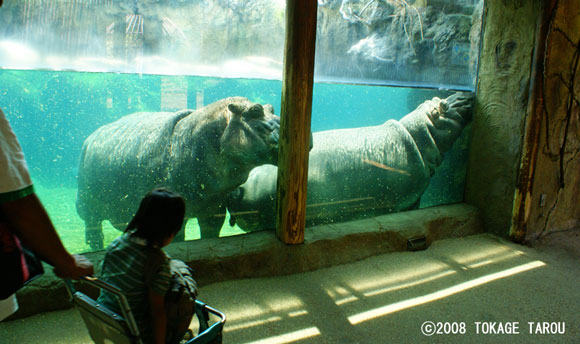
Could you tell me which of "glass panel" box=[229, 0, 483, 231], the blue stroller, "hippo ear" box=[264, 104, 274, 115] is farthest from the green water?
the blue stroller

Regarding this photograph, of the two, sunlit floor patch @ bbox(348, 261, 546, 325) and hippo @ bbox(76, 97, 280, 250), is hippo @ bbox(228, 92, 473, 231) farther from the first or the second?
sunlit floor patch @ bbox(348, 261, 546, 325)

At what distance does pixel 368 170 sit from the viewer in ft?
13.7

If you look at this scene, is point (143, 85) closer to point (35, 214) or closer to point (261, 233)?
point (261, 233)

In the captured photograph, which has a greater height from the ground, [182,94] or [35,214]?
[182,94]

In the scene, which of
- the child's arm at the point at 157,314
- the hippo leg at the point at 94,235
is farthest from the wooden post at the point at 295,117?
the child's arm at the point at 157,314

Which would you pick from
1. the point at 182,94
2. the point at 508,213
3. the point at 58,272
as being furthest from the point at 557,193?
the point at 58,272

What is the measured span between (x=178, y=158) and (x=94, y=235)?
0.89m

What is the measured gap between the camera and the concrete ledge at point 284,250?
2449 mm

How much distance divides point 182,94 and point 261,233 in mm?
1357

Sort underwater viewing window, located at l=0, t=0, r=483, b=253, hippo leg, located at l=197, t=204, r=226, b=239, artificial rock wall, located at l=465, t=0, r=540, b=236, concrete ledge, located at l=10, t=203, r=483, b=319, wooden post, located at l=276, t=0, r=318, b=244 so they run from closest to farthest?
1. concrete ledge, located at l=10, t=203, r=483, b=319
2. underwater viewing window, located at l=0, t=0, r=483, b=253
3. wooden post, located at l=276, t=0, r=318, b=244
4. hippo leg, located at l=197, t=204, r=226, b=239
5. artificial rock wall, located at l=465, t=0, r=540, b=236

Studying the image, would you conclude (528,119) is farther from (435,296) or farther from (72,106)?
(72,106)

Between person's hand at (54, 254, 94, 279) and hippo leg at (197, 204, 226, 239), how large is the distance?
83.1 inches

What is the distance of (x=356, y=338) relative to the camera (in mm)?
2270

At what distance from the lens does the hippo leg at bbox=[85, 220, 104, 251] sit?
296 cm
